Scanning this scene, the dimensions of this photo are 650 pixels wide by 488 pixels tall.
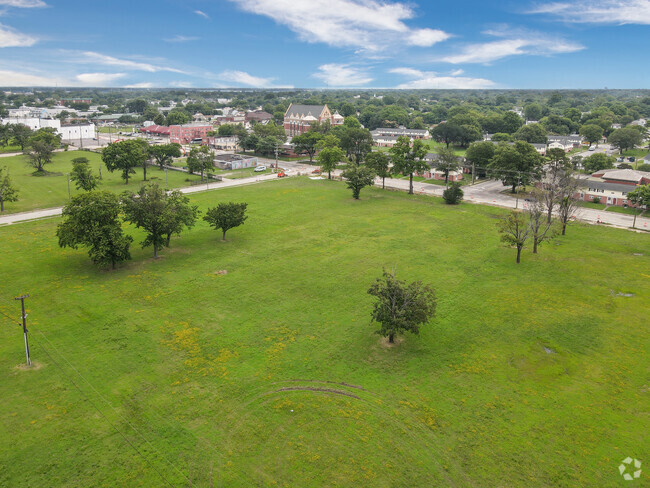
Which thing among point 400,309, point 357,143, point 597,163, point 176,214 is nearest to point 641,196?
point 597,163

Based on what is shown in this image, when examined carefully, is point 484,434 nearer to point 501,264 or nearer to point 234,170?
point 501,264

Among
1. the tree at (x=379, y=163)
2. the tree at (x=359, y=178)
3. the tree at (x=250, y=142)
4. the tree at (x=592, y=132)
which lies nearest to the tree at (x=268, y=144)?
the tree at (x=250, y=142)

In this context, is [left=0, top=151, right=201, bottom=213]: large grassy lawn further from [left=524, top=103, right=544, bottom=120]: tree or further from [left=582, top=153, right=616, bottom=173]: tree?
[left=524, top=103, right=544, bottom=120]: tree

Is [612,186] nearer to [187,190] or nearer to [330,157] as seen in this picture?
[330,157]

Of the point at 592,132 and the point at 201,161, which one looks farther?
the point at 592,132

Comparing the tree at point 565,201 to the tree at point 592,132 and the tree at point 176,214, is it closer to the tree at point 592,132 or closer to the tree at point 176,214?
the tree at point 176,214

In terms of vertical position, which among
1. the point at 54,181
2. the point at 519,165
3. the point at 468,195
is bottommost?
the point at 468,195

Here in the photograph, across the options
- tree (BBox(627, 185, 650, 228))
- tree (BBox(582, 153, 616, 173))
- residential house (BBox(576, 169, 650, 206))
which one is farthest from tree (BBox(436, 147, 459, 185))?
tree (BBox(582, 153, 616, 173))
